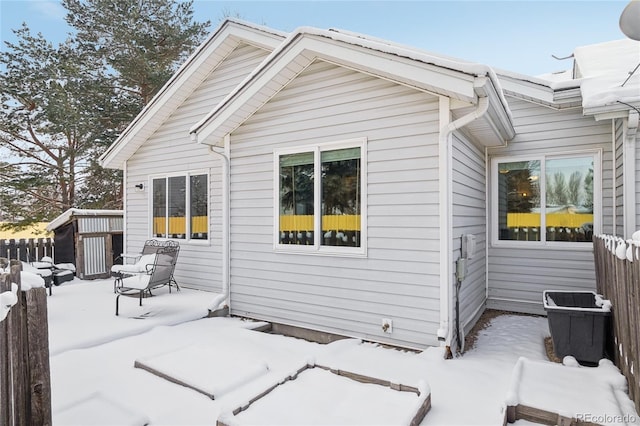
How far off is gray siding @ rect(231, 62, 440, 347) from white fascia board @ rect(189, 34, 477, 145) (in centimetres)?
16

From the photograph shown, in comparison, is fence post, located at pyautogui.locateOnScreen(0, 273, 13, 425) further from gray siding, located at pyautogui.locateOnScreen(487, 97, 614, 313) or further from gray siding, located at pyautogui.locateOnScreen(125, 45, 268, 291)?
gray siding, located at pyautogui.locateOnScreen(487, 97, 614, 313)

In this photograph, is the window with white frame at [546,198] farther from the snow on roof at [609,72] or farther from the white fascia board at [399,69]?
the white fascia board at [399,69]

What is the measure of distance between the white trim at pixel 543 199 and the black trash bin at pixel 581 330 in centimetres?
184

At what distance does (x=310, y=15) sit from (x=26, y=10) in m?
9.95

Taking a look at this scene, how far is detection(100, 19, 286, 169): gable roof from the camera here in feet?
22.5

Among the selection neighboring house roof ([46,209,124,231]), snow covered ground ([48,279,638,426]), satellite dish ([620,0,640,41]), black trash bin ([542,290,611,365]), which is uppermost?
satellite dish ([620,0,640,41])

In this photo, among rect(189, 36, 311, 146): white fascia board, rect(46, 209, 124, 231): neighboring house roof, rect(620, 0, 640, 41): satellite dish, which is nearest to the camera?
rect(620, 0, 640, 41): satellite dish

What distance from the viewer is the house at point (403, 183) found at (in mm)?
4035

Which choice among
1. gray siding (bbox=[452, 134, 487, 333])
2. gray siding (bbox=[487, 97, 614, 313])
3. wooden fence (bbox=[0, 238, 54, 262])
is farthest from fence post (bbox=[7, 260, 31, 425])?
wooden fence (bbox=[0, 238, 54, 262])

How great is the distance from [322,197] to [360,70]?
1636mm

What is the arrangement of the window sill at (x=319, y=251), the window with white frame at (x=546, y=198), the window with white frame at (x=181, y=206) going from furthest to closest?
the window with white frame at (x=181, y=206) → the window with white frame at (x=546, y=198) → the window sill at (x=319, y=251)

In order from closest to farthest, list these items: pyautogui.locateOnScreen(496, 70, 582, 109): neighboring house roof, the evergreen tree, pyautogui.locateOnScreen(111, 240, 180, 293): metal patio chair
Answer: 1. pyautogui.locateOnScreen(496, 70, 582, 109): neighboring house roof
2. pyautogui.locateOnScreen(111, 240, 180, 293): metal patio chair
3. the evergreen tree

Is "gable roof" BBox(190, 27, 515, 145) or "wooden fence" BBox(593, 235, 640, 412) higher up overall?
"gable roof" BBox(190, 27, 515, 145)

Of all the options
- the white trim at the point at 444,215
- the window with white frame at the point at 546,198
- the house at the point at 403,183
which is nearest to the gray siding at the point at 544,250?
the house at the point at 403,183
